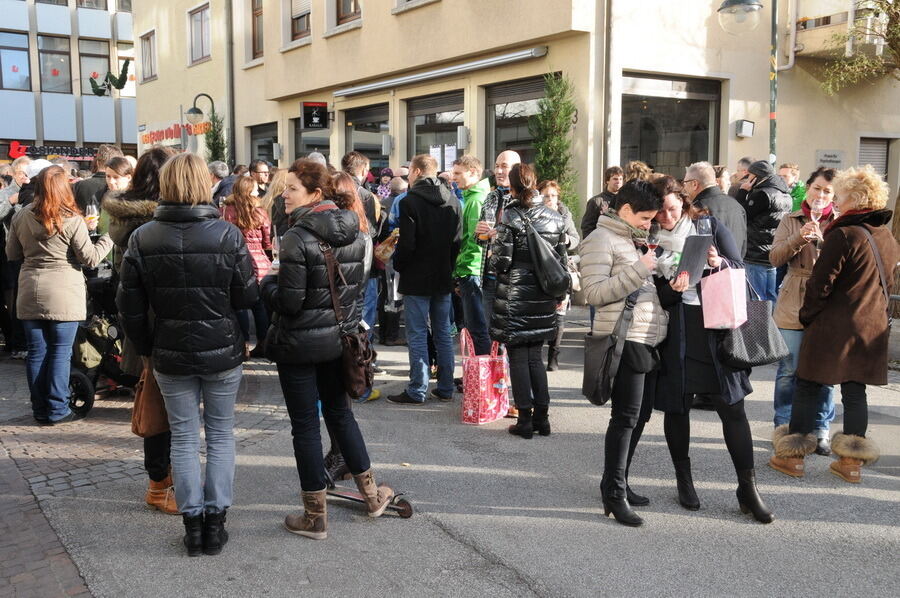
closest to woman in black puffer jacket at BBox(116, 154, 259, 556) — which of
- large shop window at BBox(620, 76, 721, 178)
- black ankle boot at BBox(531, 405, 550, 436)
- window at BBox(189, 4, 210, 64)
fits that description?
black ankle boot at BBox(531, 405, 550, 436)

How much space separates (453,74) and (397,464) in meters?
10.4

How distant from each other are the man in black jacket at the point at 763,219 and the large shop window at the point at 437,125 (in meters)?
6.64

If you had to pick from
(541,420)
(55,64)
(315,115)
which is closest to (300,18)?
(315,115)

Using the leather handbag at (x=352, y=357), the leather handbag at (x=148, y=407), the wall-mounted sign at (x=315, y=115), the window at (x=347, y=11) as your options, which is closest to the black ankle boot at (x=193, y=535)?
the leather handbag at (x=148, y=407)

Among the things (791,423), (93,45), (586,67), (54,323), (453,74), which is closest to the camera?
(791,423)

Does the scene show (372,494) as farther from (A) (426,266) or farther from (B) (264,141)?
(B) (264,141)

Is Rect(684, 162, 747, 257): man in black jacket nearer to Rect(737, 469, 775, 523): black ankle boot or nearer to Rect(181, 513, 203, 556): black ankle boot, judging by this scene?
Rect(737, 469, 775, 523): black ankle boot

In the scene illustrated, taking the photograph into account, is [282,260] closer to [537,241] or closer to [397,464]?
[397,464]

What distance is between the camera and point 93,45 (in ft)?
118

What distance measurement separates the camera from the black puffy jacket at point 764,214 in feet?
27.6

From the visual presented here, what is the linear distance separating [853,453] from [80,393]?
5545mm

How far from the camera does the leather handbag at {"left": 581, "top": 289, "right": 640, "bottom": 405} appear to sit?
14.0ft

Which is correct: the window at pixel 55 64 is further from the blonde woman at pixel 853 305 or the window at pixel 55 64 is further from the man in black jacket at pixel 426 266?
the blonde woman at pixel 853 305

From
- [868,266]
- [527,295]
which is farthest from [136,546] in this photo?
[868,266]
